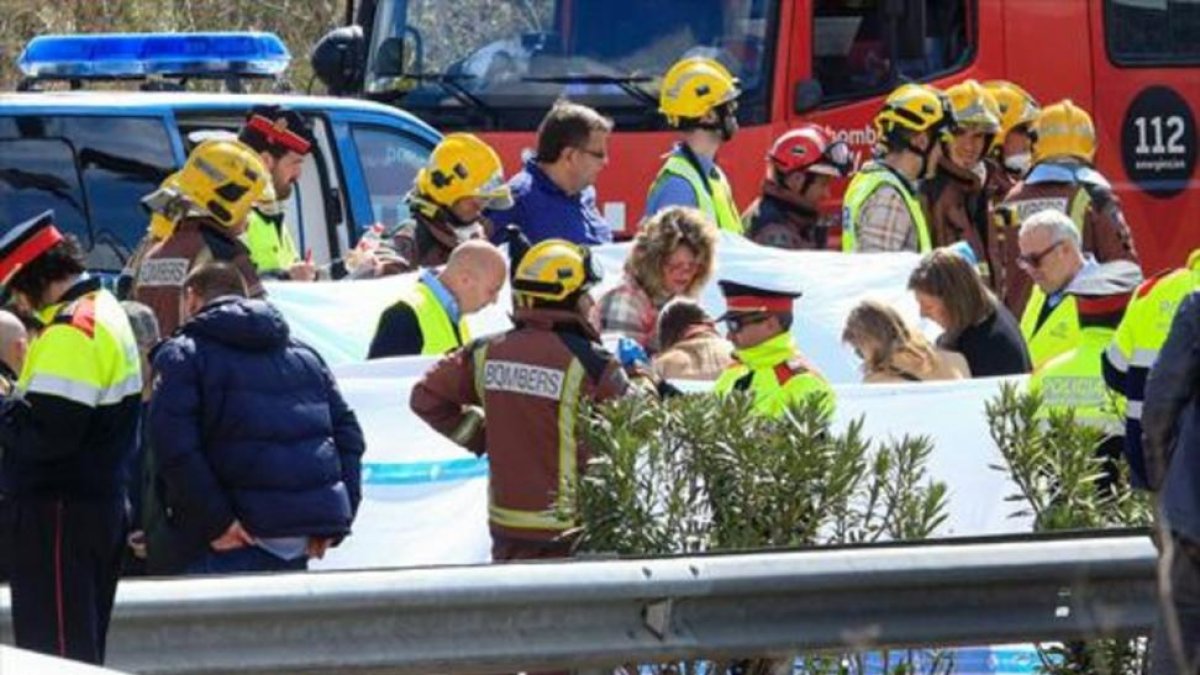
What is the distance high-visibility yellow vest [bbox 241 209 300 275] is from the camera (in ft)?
36.8

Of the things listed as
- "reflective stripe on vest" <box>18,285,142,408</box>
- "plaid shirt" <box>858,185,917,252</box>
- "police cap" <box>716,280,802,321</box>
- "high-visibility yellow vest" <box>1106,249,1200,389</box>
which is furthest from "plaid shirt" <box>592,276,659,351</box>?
"reflective stripe on vest" <box>18,285,142,408</box>

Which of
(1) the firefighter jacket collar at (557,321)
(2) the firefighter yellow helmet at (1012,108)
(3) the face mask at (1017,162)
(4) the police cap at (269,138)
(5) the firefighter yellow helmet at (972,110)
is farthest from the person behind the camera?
(2) the firefighter yellow helmet at (1012,108)

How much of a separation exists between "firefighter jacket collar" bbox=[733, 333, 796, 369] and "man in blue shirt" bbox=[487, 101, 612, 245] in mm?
2621

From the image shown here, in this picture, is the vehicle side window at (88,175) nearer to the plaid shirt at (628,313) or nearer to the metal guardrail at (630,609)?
the plaid shirt at (628,313)

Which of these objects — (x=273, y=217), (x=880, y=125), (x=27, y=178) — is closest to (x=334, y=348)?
(x=273, y=217)

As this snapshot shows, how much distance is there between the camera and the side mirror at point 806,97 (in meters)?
15.3

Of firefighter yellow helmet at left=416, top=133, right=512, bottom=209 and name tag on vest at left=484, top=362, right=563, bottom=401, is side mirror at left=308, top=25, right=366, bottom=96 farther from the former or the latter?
name tag on vest at left=484, top=362, right=563, bottom=401

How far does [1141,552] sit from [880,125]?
5.28 m

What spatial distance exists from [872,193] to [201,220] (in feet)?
10.8

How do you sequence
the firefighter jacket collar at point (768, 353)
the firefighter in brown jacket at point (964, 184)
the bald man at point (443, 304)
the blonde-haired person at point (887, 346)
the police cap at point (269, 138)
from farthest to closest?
the firefighter in brown jacket at point (964, 184), the police cap at point (269, 138), the bald man at point (443, 304), the blonde-haired person at point (887, 346), the firefighter jacket collar at point (768, 353)

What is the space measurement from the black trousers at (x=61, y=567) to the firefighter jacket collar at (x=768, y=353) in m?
2.31

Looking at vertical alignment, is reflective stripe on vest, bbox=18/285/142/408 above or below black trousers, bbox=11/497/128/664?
above

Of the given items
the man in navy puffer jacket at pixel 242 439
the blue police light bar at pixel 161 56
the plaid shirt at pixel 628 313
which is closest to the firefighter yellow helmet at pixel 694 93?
the plaid shirt at pixel 628 313

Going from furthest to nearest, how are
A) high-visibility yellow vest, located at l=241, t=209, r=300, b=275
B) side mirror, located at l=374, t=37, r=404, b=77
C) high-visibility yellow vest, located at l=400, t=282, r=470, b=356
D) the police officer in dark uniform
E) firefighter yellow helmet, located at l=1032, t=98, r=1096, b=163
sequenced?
side mirror, located at l=374, t=37, r=404, b=77, firefighter yellow helmet, located at l=1032, t=98, r=1096, b=163, high-visibility yellow vest, located at l=241, t=209, r=300, b=275, high-visibility yellow vest, located at l=400, t=282, r=470, b=356, the police officer in dark uniform
